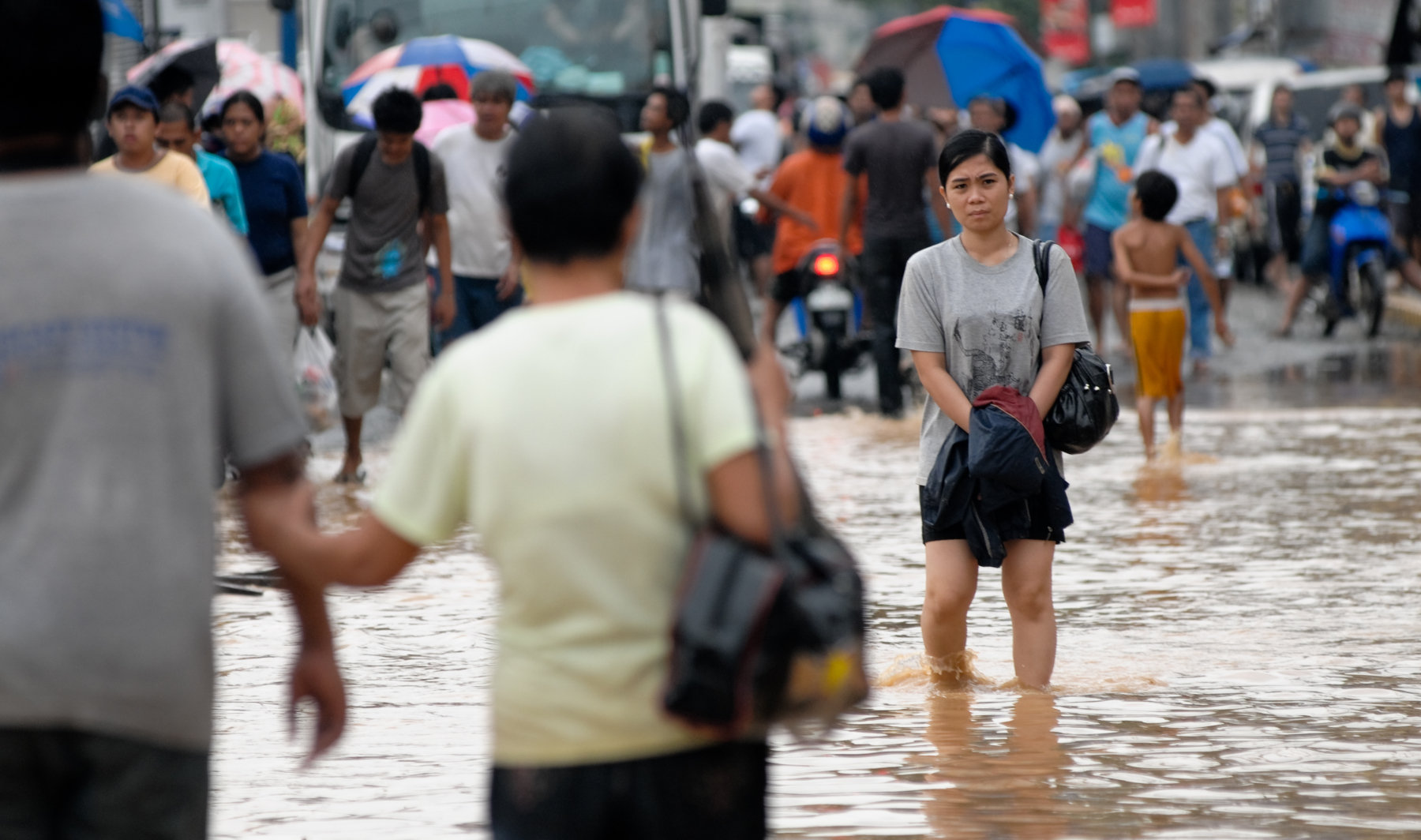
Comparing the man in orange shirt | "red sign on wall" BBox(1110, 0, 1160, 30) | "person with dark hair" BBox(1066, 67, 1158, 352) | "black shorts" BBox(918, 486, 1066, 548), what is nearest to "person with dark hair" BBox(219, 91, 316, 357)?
the man in orange shirt

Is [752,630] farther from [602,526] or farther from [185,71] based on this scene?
[185,71]

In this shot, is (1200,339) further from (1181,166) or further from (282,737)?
(282,737)

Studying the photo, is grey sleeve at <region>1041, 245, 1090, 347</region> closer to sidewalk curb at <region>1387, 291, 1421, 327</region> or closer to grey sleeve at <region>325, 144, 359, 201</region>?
grey sleeve at <region>325, 144, 359, 201</region>

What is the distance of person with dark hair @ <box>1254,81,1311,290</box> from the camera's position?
23562 millimetres

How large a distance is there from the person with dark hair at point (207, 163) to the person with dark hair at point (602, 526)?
691 centimetres

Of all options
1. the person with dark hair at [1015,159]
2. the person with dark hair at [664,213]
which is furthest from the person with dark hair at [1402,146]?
the person with dark hair at [664,213]

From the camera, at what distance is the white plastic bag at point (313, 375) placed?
34.7ft

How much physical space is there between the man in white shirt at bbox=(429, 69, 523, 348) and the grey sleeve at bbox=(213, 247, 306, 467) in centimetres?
888

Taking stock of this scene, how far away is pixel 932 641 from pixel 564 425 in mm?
3512

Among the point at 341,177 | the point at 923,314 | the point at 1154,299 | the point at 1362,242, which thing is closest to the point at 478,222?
the point at 341,177

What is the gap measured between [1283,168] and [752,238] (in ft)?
19.9

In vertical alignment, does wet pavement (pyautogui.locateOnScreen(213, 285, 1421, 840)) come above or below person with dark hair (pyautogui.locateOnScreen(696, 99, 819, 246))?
below

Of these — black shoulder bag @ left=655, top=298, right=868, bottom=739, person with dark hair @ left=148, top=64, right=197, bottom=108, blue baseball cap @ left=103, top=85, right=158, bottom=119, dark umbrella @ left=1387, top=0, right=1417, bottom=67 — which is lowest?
black shoulder bag @ left=655, top=298, right=868, bottom=739

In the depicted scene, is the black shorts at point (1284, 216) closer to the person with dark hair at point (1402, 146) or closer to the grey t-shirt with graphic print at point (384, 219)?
the person with dark hair at point (1402, 146)
